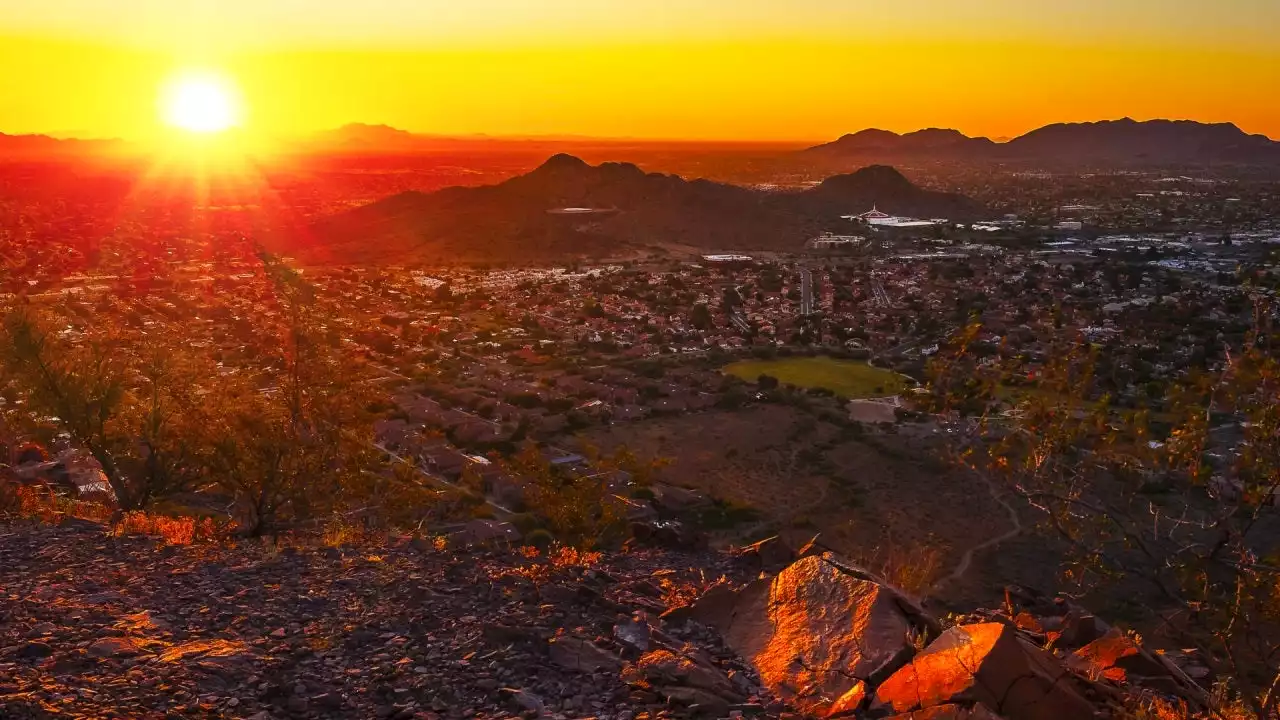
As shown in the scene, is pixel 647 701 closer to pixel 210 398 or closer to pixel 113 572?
pixel 113 572

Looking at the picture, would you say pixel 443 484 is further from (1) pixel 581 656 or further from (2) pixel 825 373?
(2) pixel 825 373

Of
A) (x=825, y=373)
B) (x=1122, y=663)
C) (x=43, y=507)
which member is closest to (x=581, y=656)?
(x=1122, y=663)

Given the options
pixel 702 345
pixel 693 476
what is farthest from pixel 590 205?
pixel 693 476

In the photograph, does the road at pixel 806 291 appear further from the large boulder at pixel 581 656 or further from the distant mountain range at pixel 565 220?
the large boulder at pixel 581 656

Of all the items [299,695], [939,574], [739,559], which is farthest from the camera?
[939,574]

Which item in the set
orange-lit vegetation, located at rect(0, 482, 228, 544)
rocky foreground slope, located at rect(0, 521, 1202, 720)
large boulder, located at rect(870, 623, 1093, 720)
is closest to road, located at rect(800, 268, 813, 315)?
orange-lit vegetation, located at rect(0, 482, 228, 544)

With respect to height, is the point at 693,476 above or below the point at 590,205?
below

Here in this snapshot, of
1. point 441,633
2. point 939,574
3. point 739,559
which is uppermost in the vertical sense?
point 441,633
